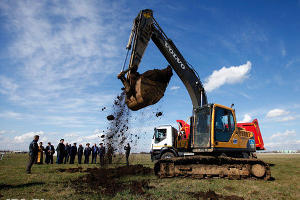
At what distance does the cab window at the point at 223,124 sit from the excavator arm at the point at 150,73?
1.20 meters

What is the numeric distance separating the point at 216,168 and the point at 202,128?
1.80 metres

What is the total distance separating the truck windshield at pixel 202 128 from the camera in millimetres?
9224

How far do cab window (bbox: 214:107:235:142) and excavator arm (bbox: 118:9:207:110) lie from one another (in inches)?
47.3

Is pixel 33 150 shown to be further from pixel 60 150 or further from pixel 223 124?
pixel 223 124

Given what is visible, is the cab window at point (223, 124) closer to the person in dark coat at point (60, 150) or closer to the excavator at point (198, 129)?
the excavator at point (198, 129)

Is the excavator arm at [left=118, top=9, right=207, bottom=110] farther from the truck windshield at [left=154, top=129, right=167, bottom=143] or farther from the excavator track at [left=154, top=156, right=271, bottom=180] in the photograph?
the truck windshield at [left=154, top=129, right=167, bottom=143]

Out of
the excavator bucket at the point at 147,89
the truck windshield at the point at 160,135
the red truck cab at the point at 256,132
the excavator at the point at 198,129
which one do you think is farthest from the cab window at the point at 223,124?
the red truck cab at the point at 256,132

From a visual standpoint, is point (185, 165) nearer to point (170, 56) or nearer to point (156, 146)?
point (170, 56)

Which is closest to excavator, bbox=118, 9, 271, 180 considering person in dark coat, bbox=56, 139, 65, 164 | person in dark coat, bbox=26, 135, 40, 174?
person in dark coat, bbox=26, 135, 40, 174

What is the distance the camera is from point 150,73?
7.49 meters

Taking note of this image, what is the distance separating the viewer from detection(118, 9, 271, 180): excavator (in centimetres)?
803

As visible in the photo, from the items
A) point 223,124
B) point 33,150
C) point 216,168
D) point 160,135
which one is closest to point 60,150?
point 33,150

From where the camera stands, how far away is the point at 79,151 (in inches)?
757

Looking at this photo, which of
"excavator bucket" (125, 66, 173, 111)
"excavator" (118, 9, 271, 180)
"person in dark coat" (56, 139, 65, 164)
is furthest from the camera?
"person in dark coat" (56, 139, 65, 164)
